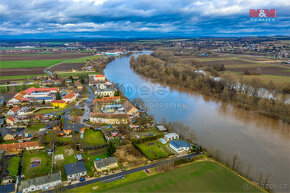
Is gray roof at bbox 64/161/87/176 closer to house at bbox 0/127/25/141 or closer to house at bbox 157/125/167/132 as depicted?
house at bbox 0/127/25/141

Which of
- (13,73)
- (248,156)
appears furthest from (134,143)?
(13,73)

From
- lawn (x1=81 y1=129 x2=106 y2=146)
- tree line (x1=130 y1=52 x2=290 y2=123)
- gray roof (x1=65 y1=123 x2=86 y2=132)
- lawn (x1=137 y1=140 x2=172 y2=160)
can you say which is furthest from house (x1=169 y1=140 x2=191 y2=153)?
tree line (x1=130 y1=52 x2=290 y2=123)

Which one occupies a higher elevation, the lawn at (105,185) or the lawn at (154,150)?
the lawn at (154,150)

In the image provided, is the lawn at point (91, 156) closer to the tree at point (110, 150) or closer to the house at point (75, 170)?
the tree at point (110, 150)

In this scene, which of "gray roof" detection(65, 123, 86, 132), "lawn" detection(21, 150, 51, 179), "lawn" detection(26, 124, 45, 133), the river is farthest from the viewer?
"lawn" detection(26, 124, 45, 133)

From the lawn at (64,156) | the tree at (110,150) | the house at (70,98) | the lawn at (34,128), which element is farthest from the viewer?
the house at (70,98)

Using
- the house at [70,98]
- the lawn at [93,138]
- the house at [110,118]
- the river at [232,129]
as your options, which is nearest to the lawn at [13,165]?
the lawn at [93,138]
